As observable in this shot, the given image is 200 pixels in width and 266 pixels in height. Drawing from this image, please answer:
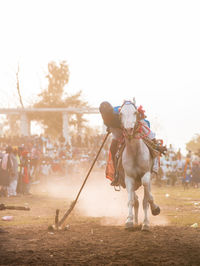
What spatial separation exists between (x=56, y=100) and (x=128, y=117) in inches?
1726

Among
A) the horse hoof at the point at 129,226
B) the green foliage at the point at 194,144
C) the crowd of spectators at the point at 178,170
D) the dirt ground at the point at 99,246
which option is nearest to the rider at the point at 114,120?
the horse hoof at the point at 129,226

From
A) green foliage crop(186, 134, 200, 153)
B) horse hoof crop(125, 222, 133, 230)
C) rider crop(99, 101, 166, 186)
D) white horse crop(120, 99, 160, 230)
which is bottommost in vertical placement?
green foliage crop(186, 134, 200, 153)

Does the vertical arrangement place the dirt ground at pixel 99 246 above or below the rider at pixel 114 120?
below

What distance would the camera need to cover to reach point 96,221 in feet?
37.2

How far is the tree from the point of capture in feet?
156

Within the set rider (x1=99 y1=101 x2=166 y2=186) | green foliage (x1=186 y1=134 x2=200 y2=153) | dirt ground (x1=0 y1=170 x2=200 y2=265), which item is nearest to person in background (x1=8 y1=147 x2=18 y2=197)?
dirt ground (x1=0 y1=170 x2=200 y2=265)

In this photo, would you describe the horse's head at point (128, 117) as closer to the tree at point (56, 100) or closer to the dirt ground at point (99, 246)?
the dirt ground at point (99, 246)

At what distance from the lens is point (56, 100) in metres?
52.1

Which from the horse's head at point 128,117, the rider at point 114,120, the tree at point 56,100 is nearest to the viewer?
the horse's head at point 128,117

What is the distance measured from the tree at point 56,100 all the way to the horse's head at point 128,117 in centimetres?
3541

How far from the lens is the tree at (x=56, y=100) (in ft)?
156

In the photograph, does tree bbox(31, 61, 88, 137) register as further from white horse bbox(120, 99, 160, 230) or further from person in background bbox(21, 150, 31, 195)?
white horse bbox(120, 99, 160, 230)

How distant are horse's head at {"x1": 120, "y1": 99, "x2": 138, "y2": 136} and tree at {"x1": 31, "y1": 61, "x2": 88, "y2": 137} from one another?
116ft

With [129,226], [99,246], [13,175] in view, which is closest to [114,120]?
[129,226]
